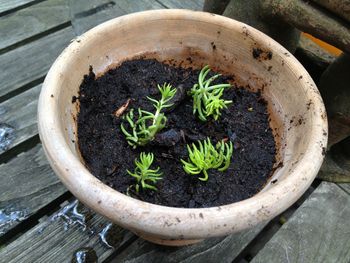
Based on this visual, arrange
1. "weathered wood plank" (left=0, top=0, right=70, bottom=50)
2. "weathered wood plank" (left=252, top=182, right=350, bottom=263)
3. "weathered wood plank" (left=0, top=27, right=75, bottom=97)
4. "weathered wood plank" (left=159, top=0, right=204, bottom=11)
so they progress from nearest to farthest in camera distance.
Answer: "weathered wood plank" (left=252, top=182, right=350, bottom=263) → "weathered wood plank" (left=0, top=27, right=75, bottom=97) → "weathered wood plank" (left=0, top=0, right=70, bottom=50) → "weathered wood plank" (left=159, top=0, right=204, bottom=11)

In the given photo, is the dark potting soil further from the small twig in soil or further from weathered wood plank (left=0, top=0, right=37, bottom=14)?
weathered wood plank (left=0, top=0, right=37, bottom=14)

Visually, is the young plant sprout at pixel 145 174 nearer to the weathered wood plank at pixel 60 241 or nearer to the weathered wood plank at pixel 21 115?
the weathered wood plank at pixel 60 241

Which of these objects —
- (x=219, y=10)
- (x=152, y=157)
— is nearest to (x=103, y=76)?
(x=152, y=157)

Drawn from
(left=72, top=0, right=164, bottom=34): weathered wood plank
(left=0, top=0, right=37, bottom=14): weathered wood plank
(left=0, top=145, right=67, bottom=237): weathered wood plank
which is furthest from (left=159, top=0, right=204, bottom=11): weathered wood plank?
(left=0, top=145, right=67, bottom=237): weathered wood plank

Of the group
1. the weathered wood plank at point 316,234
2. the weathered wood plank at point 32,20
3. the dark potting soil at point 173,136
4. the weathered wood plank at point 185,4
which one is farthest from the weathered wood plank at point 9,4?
the weathered wood plank at point 316,234

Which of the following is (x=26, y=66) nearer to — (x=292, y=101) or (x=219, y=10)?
(x=219, y=10)

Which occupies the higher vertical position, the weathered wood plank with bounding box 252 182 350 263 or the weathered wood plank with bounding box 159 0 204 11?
the weathered wood plank with bounding box 159 0 204 11

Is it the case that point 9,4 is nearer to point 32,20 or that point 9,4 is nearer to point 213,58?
point 32,20
